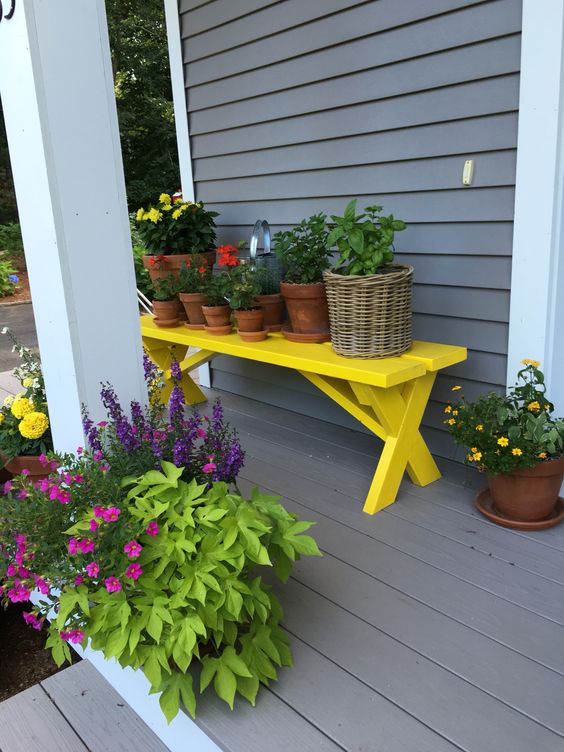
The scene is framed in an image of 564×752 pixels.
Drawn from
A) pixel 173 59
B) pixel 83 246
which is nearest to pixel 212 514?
pixel 83 246

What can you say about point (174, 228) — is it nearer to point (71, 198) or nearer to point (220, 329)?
point (220, 329)

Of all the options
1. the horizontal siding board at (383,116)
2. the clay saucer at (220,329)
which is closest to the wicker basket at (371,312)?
the horizontal siding board at (383,116)

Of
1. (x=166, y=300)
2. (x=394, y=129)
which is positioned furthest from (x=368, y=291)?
(x=166, y=300)

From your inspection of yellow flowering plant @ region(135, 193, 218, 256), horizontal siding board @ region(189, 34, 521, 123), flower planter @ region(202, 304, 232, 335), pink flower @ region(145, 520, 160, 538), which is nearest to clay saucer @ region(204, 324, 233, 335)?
flower planter @ region(202, 304, 232, 335)

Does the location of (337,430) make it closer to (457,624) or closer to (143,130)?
(457,624)

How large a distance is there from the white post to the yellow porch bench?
→ 687 mm

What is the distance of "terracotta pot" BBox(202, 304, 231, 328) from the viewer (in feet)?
9.00

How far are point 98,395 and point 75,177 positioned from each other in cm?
53

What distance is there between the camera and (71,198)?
1453 millimetres

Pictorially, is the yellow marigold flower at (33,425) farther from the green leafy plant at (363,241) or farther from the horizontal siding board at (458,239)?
the horizontal siding board at (458,239)

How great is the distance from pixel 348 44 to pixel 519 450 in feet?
5.73

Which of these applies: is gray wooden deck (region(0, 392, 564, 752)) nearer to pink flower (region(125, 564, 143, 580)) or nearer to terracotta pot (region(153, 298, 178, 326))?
pink flower (region(125, 564, 143, 580))

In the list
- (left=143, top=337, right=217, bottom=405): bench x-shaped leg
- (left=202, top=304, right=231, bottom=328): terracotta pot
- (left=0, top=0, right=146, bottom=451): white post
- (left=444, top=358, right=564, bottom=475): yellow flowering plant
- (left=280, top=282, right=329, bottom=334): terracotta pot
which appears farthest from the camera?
(left=143, top=337, right=217, bottom=405): bench x-shaped leg

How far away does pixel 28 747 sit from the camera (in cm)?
143
